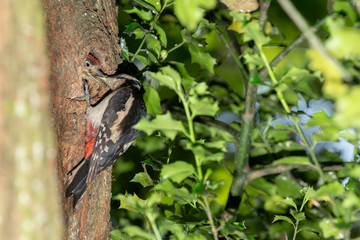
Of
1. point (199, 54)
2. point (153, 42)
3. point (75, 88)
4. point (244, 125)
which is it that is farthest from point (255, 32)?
point (75, 88)

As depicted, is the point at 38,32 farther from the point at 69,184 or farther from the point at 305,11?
the point at 305,11

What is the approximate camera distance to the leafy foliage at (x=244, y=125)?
4.05ft

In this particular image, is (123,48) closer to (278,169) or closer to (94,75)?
(94,75)

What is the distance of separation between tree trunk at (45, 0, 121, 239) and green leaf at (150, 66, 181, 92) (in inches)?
33.0

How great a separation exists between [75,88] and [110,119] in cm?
55

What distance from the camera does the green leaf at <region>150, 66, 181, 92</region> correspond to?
1320 millimetres

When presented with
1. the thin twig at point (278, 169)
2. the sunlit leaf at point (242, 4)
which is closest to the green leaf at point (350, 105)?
the thin twig at point (278, 169)

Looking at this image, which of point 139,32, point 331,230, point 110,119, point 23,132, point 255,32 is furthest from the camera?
point 110,119

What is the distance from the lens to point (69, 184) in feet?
7.21

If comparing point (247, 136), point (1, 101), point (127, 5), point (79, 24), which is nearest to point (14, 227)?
point (1, 101)

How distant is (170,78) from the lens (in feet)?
4.35

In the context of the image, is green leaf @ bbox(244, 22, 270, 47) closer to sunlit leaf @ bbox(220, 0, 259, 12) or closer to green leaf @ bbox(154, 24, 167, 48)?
sunlit leaf @ bbox(220, 0, 259, 12)

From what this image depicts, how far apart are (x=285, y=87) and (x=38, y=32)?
80 cm

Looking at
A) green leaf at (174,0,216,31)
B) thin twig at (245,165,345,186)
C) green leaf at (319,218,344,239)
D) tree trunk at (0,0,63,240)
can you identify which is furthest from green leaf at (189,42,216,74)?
green leaf at (174,0,216,31)
